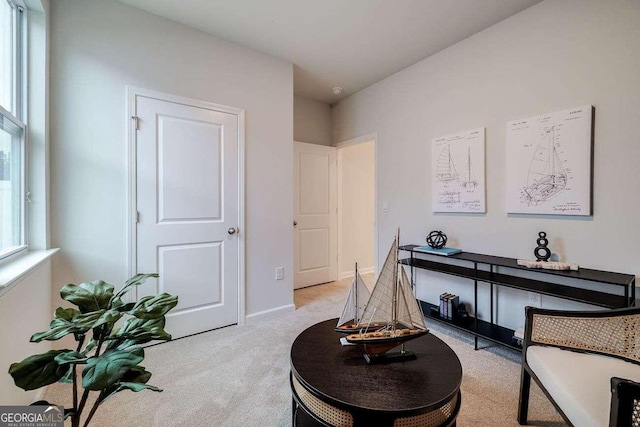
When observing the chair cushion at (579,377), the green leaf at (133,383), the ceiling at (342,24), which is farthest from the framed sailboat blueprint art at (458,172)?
the green leaf at (133,383)

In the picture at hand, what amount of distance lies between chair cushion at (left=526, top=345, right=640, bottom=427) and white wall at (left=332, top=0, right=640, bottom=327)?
0.95 metres

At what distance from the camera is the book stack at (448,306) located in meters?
2.52

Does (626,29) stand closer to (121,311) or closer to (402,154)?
(402,154)

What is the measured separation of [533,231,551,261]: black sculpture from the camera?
82.6 inches

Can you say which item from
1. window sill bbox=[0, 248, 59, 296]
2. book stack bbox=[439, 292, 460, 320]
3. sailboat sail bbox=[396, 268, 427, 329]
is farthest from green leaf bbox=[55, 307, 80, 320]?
book stack bbox=[439, 292, 460, 320]

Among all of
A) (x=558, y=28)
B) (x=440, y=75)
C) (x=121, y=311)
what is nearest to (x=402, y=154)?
(x=440, y=75)

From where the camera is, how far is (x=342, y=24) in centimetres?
242

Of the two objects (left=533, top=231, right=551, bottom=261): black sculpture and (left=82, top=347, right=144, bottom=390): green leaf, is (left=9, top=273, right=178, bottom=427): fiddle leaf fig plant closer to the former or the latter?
(left=82, top=347, right=144, bottom=390): green leaf

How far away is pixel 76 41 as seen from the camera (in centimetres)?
203

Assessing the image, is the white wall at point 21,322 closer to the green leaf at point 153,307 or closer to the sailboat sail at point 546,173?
the green leaf at point 153,307

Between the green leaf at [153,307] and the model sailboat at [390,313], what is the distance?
0.78 metres

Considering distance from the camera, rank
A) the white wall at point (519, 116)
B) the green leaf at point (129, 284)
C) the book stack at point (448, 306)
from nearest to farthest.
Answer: the green leaf at point (129, 284)
the white wall at point (519, 116)
the book stack at point (448, 306)

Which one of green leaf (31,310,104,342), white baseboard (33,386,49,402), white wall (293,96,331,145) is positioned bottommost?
white baseboard (33,386,49,402)

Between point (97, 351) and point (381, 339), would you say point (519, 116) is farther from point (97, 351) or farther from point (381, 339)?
point (97, 351)
